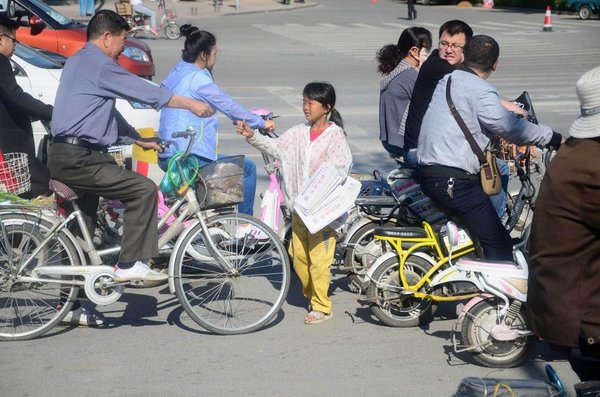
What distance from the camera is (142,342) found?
19.7ft

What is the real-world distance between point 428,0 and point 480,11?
633cm

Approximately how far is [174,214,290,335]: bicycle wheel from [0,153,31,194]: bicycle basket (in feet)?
3.78

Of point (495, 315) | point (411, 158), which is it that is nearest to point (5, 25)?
point (411, 158)

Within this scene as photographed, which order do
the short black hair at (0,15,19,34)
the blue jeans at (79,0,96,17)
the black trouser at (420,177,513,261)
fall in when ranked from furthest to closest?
the blue jeans at (79,0,96,17) → the short black hair at (0,15,19,34) → the black trouser at (420,177,513,261)

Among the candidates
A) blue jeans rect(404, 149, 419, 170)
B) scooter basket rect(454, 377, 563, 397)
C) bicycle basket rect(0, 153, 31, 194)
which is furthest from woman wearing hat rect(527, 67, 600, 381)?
bicycle basket rect(0, 153, 31, 194)

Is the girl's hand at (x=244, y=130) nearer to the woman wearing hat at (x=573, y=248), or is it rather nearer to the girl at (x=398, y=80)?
the girl at (x=398, y=80)

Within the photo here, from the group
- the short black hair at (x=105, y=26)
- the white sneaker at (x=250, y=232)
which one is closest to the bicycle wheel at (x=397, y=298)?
the white sneaker at (x=250, y=232)

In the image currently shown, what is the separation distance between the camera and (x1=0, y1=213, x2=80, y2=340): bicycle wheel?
5.87 meters

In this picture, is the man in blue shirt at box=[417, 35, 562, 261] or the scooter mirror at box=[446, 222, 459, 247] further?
the scooter mirror at box=[446, 222, 459, 247]

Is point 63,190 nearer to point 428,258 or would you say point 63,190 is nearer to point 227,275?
point 227,275

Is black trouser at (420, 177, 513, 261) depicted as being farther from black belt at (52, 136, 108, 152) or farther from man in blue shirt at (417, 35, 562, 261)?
black belt at (52, 136, 108, 152)

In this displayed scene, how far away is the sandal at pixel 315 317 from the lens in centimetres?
636

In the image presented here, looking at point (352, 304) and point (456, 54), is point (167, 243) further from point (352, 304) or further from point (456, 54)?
point (456, 54)

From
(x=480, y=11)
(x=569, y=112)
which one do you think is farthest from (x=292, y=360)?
(x=480, y=11)
